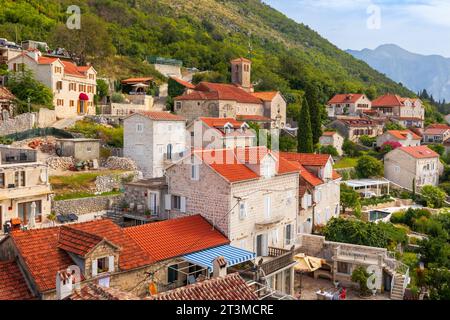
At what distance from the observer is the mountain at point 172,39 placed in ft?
237

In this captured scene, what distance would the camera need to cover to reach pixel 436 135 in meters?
80.2

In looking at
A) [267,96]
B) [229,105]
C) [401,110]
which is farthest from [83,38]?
[401,110]

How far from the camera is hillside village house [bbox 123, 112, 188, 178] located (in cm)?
3969

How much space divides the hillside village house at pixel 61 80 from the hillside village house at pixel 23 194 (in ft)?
71.1

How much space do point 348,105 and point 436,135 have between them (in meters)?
18.8

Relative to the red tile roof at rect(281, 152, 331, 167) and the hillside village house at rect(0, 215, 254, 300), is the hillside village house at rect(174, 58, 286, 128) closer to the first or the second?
the red tile roof at rect(281, 152, 331, 167)

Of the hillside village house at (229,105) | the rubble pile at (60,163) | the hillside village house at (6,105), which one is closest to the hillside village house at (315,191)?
the rubble pile at (60,163)

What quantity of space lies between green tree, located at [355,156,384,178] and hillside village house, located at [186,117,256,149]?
61.8ft

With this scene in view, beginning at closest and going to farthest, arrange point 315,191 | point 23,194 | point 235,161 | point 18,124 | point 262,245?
point 262,245, point 235,161, point 23,194, point 315,191, point 18,124

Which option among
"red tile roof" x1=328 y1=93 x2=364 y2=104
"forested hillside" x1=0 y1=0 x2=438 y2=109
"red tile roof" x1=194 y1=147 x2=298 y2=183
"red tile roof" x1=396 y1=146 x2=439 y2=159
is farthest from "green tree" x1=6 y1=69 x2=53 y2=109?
"red tile roof" x1=328 y1=93 x2=364 y2=104

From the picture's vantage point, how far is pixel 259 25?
611ft

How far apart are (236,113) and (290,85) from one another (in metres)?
39.8

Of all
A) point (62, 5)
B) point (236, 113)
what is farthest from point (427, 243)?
point (62, 5)

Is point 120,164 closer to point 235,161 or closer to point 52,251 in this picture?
point 235,161
